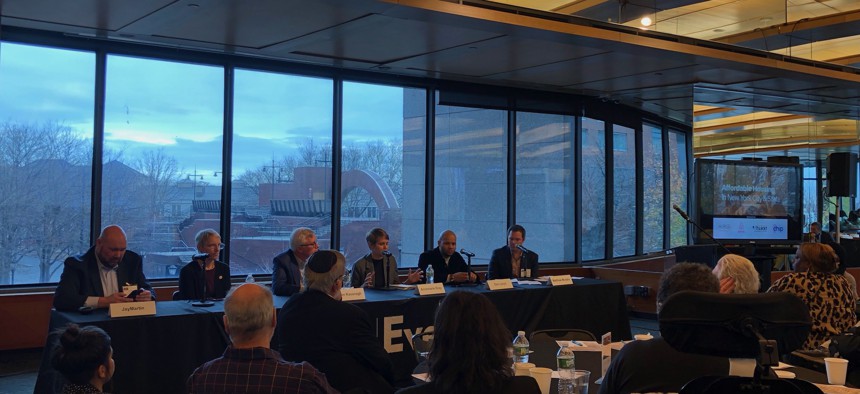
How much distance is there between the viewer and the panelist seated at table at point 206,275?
201 inches

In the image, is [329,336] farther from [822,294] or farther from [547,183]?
[547,183]

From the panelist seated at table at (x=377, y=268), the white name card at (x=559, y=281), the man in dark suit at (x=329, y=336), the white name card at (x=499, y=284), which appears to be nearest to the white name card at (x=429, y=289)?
the panelist seated at table at (x=377, y=268)

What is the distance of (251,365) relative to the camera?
2404 millimetres

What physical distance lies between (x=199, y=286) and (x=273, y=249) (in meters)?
2.66

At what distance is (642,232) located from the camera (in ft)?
37.1

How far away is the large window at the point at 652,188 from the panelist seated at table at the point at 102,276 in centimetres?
845

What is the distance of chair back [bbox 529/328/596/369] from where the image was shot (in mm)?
3422

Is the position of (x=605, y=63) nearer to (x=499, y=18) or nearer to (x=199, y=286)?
(x=499, y=18)

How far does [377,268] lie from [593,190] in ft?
17.4

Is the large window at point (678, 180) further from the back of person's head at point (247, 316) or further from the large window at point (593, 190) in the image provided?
the back of person's head at point (247, 316)

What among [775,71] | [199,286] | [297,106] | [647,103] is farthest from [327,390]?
[647,103]


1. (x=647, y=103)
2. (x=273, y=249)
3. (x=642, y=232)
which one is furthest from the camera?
(x=642, y=232)

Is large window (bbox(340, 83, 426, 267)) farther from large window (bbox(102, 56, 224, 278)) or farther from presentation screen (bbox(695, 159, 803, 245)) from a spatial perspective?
presentation screen (bbox(695, 159, 803, 245))

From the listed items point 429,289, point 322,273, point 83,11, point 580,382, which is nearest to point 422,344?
point 322,273
